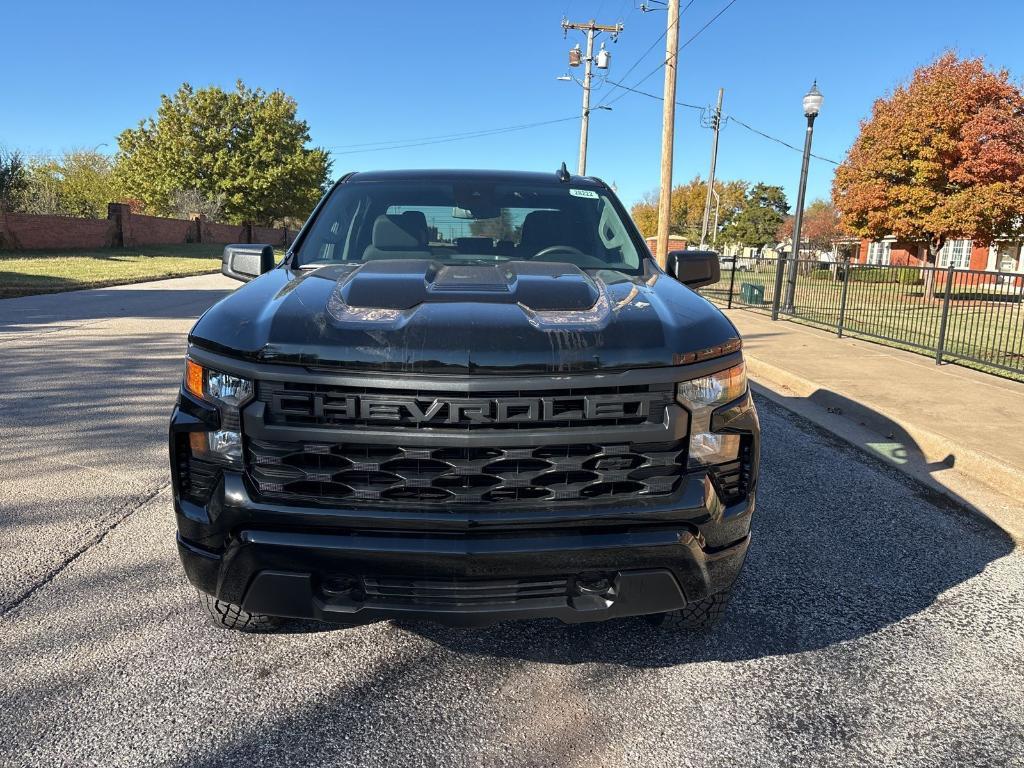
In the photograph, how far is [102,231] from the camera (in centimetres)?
3238

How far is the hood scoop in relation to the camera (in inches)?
93.8

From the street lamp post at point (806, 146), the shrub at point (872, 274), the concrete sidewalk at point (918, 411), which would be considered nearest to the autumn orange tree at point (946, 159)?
the street lamp post at point (806, 146)

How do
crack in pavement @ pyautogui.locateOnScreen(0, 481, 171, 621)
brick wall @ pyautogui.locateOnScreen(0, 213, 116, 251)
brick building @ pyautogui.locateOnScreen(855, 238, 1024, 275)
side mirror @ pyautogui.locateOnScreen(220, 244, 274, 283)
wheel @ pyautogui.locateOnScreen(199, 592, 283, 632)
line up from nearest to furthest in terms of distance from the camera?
wheel @ pyautogui.locateOnScreen(199, 592, 283, 632) → crack in pavement @ pyautogui.locateOnScreen(0, 481, 171, 621) → side mirror @ pyautogui.locateOnScreen(220, 244, 274, 283) → brick building @ pyautogui.locateOnScreen(855, 238, 1024, 275) → brick wall @ pyautogui.locateOnScreen(0, 213, 116, 251)

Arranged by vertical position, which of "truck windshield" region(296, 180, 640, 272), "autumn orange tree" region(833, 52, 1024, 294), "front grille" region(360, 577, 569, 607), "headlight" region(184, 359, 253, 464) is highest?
"autumn orange tree" region(833, 52, 1024, 294)

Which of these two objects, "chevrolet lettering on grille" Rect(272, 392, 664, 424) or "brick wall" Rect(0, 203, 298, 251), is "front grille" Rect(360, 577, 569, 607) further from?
"brick wall" Rect(0, 203, 298, 251)

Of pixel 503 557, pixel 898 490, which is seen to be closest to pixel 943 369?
pixel 898 490

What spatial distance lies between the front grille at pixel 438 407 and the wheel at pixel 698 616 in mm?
959

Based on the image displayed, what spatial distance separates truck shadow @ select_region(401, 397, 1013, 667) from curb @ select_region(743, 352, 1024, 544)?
0.37ft

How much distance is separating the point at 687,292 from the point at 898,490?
284 centimetres

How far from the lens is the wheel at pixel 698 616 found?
269 centimetres

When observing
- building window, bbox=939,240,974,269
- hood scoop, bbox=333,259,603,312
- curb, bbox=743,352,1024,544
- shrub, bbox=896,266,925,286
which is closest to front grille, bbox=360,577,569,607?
hood scoop, bbox=333,259,603,312

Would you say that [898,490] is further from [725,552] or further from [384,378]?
[384,378]

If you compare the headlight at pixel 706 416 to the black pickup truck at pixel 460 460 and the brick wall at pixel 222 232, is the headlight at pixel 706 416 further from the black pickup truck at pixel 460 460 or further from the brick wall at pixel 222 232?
the brick wall at pixel 222 232

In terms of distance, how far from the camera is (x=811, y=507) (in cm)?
437
